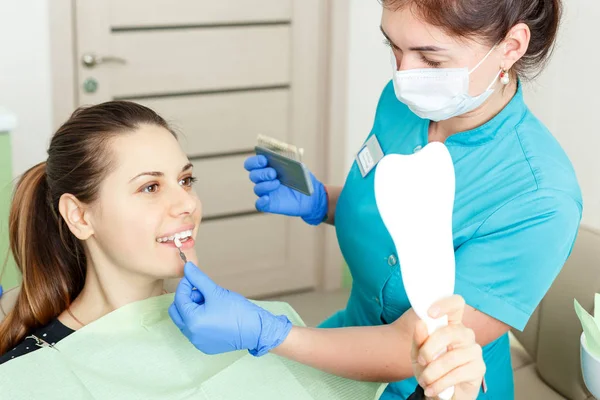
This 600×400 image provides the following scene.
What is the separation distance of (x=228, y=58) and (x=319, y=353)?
2041 millimetres

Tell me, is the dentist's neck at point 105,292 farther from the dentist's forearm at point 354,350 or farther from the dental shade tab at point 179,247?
the dentist's forearm at point 354,350

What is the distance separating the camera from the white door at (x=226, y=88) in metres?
3.14

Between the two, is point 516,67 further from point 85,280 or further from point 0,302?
point 0,302

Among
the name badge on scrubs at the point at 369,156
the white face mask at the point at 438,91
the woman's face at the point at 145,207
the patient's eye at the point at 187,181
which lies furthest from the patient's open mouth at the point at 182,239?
the white face mask at the point at 438,91

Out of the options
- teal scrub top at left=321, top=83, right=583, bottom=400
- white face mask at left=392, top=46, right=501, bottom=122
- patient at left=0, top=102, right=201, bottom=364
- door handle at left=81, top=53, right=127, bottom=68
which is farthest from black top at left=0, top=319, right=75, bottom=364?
door handle at left=81, top=53, right=127, bottom=68

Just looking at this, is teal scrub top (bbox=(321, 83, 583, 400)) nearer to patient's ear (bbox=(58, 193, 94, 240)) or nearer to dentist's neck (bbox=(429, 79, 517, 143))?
dentist's neck (bbox=(429, 79, 517, 143))

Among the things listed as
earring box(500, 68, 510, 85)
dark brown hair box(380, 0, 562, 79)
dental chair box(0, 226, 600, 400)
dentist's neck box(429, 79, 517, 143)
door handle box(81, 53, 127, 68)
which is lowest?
dental chair box(0, 226, 600, 400)

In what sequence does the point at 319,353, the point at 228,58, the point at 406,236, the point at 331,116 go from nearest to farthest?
the point at 406,236 < the point at 319,353 < the point at 228,58 < the point at 331,116

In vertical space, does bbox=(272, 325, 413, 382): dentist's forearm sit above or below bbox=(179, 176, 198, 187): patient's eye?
below

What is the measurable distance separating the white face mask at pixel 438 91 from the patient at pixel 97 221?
0.45 meters

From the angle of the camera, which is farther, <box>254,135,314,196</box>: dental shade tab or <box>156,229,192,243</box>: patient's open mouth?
<box>254,135,314,196</box>: dental shade tab

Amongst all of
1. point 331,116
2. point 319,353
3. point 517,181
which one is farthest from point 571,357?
point 331,116

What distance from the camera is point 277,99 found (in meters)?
3.52

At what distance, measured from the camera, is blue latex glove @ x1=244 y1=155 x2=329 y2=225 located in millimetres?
1940
